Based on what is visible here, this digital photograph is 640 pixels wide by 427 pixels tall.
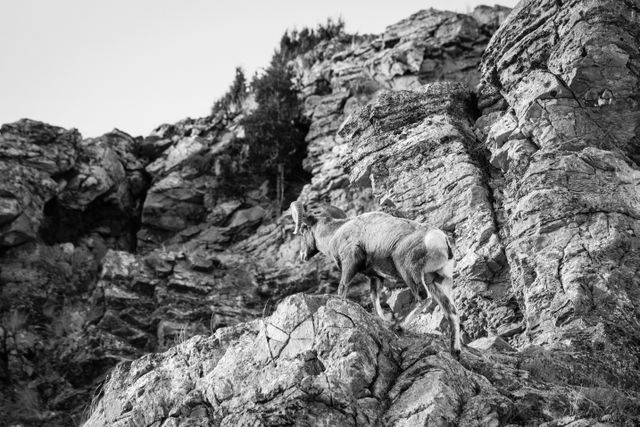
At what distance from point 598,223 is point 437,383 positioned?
6.50m

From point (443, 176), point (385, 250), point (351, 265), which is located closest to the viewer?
point (385, 250)

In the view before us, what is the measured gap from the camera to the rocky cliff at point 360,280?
33.2 ft

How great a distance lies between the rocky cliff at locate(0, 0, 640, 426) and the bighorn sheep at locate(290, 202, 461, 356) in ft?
2.68

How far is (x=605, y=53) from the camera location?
57.2 feet

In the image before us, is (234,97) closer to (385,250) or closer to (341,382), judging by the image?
(385,250)

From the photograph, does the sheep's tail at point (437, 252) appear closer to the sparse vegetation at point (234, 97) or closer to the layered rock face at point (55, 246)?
the layered rock face at point (55, 246)

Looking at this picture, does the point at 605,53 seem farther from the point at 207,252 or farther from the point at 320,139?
the point at 207,252

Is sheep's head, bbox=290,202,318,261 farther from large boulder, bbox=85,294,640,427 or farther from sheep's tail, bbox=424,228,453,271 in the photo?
sheep's tail, bbox=424,228,453,271

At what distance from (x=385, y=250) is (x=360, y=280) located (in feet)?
32.4

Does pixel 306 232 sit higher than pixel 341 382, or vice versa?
pixel 306 232

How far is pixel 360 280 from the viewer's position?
21703 mm

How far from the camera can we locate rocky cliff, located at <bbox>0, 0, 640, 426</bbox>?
10.1 m

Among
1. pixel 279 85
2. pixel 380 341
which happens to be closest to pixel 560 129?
pixel 380 341

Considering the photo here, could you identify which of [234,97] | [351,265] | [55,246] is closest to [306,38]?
[234,97]
